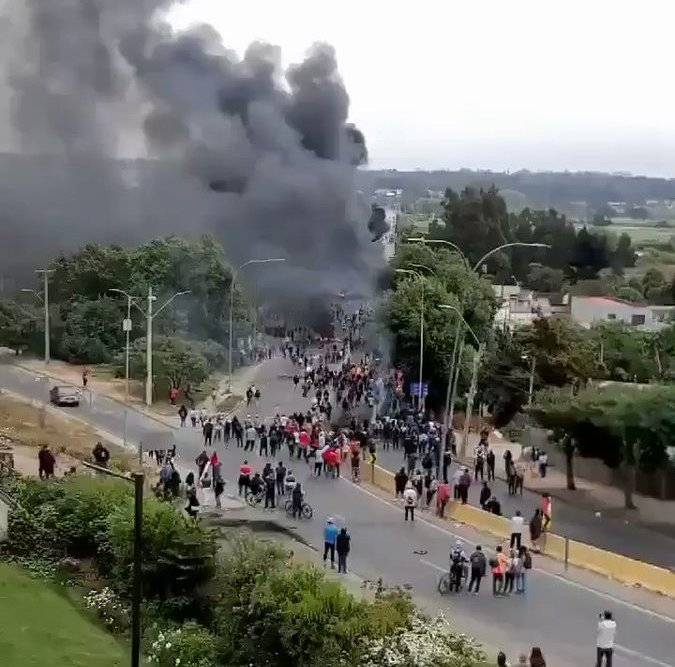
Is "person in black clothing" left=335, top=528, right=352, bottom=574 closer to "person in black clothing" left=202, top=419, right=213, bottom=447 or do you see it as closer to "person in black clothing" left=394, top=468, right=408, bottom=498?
"person in black clothing" left=394, top=468, right=408, bottom=498

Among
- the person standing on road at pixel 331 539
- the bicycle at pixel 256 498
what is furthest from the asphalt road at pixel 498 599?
the bicycle at pixel 256 498

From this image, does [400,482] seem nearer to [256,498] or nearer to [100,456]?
[256,498]

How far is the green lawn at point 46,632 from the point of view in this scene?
13578mm

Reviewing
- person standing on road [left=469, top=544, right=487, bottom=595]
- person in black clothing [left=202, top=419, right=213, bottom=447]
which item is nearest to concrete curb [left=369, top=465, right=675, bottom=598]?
person standing on road [left=469, top=544, right=487, bottom=595]

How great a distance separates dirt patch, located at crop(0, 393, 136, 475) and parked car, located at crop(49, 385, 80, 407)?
92cm

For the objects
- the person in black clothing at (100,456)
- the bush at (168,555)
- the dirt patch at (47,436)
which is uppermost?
the bush at (168,555)

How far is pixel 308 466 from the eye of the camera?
2673 cm

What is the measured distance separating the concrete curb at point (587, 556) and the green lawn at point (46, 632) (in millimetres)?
7593

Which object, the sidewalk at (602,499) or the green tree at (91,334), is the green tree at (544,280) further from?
the sidewalk at (602,499)

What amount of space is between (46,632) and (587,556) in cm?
843

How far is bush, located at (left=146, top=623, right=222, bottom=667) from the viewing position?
13.4 meters

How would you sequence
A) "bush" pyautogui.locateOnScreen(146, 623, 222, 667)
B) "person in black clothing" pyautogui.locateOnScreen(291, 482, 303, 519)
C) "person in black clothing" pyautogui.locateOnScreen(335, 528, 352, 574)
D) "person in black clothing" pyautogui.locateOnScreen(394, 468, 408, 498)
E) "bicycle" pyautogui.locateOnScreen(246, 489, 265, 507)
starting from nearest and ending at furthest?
"bush" pyautogui.locateOnScreen(146, 623, 222, 667) → "person in black clothing" pyautogui.locateOnScreen(335, 528, 352, 574) → "person in black clothing" pyautogui.locateOnScreen(291, 482, 303, 519) → "bicycle" pyautogui.locateOnScreen(246, 489, 265, 507) → "person in black clothing" pyautogui.locateOnScreen(394, 468, 408, 498)

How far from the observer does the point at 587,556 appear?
18.4 metres

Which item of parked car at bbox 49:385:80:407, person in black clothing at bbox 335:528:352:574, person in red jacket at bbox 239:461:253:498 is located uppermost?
person in black clothing at bbox 335:528:352:574
